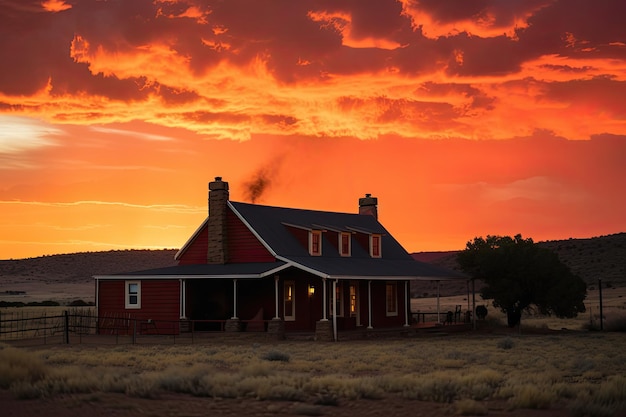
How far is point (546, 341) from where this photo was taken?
40.9m

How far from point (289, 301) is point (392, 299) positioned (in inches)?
324

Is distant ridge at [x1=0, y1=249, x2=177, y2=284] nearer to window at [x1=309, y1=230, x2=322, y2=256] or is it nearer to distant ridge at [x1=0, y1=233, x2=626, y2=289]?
distant ridge at [x1=0, y1=233, x2=626, y2=289]

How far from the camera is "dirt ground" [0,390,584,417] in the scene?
1603 cm

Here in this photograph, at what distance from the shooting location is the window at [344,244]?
159ft

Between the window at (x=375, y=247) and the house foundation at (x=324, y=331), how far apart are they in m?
10.9

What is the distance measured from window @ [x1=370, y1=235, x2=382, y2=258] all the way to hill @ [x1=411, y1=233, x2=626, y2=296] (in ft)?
194

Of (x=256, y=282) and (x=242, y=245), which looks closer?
(x=256, y=282)

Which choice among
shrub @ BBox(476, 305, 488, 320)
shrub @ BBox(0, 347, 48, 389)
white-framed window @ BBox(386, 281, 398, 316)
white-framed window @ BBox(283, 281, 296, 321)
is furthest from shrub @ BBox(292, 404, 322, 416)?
shrub @ BBox(476, 305, 488, 320)

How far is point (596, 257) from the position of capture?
122125 millimetres

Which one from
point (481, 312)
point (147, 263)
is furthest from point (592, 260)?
point (147, 263)

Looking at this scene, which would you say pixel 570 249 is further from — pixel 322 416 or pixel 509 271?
pixel 322 416

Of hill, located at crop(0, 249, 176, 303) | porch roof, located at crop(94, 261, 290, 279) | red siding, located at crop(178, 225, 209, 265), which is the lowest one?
porch roof, located at crop(94, 261, 290, 279)

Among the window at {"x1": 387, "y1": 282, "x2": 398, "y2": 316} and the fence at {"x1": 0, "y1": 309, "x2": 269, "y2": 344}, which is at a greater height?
the window at {"x1": 387, "y1": 282, "x2": 398, "y2": 316}

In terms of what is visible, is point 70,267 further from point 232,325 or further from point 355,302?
point 232,325
